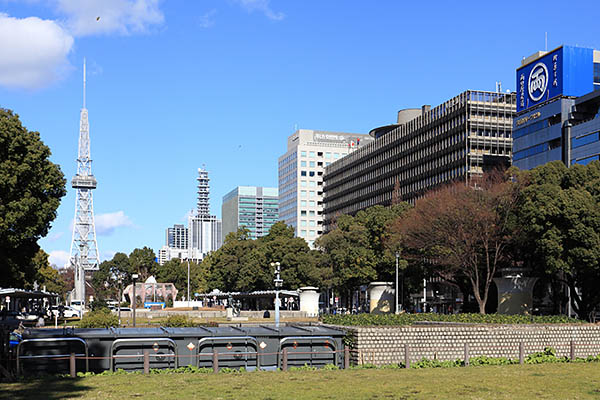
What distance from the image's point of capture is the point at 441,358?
89.6ft

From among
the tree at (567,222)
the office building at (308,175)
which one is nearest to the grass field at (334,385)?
the tree at (567,222)

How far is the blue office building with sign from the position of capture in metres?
80.1

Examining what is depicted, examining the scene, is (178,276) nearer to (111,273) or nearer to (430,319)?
(111,273)

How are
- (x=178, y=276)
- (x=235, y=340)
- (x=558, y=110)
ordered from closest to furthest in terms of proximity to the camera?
1. (x=235, y=340)
2. (x=558, y=110)
3. (x=178, y=276)

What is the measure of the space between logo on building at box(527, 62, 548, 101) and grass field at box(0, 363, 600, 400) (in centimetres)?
6894

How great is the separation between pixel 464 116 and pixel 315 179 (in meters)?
86.3

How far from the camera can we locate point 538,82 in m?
88.8

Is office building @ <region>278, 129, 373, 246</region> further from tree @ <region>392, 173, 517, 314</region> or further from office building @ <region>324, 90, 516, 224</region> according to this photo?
tree @ <region>392, 173, 517, 314</region>

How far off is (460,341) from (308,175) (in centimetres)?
16083

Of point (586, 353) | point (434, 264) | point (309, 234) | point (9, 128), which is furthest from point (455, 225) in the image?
point (309, 234)

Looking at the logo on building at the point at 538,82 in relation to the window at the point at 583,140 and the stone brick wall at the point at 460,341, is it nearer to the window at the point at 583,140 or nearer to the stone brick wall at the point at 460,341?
the window at the point at 583,140

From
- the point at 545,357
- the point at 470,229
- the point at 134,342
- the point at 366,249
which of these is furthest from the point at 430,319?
the point at 366,249

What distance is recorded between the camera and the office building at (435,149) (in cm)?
10375

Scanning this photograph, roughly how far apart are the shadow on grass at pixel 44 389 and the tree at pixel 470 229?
144 feet
